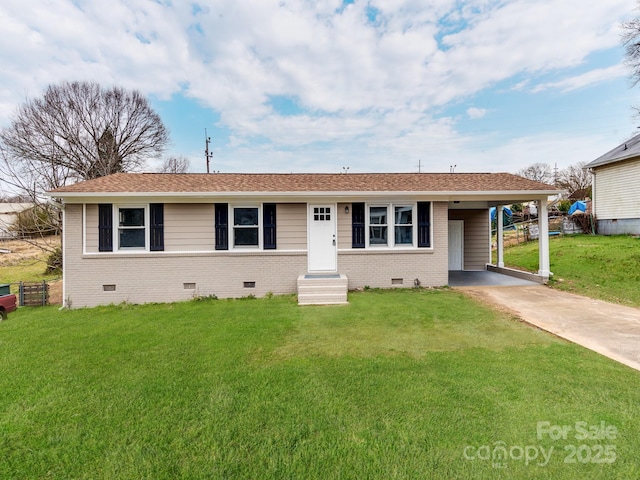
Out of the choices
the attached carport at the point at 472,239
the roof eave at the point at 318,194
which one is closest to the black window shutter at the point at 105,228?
the roof eave at the point at 318,194

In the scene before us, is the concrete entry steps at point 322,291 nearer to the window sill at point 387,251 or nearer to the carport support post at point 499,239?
the window sill at point 387,251

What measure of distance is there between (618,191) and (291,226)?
18.4m

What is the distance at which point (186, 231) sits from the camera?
810 cm

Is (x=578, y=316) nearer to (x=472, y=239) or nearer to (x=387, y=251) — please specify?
(x=387, y=251)

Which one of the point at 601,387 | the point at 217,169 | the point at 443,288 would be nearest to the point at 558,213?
the point at 443,288

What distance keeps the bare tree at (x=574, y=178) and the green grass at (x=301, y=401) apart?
34.8 m

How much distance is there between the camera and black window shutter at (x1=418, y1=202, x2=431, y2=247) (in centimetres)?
Result: 863

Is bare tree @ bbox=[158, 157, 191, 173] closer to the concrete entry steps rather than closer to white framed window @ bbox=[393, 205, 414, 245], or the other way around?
the concrete entry steps

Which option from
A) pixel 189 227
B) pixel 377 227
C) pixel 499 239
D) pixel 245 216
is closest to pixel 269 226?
pixel 245 216

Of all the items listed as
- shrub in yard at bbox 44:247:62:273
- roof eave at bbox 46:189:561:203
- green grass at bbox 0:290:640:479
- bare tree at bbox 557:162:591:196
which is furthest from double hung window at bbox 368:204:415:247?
bare tree at bbox 557:162:591:196

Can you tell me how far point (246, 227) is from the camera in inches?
327

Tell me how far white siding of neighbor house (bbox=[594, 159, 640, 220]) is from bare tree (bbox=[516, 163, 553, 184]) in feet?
73.9

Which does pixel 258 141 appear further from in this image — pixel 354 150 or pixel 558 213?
pixel 558 213

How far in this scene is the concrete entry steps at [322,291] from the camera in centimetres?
723
